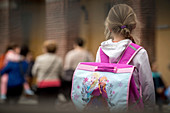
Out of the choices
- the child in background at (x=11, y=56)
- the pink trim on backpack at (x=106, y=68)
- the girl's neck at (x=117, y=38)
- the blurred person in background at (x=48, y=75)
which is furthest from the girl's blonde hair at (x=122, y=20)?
the child in background at (x=11, y=56)

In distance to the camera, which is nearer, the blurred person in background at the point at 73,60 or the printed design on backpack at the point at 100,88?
the printed design on backpack at the point at 100,88

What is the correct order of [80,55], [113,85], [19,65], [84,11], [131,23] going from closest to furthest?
[113,85]
[131,23]
[84,11]
[80,55]
[19,65]

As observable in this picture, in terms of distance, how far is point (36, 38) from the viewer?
20.4ft

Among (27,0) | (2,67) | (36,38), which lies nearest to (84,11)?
(27,0)

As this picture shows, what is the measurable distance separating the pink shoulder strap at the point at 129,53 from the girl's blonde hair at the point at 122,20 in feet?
0.45

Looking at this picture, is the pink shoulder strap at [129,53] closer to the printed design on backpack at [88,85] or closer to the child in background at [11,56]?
the printed design on backpack at [88,85]

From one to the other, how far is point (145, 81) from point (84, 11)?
8.44 feet

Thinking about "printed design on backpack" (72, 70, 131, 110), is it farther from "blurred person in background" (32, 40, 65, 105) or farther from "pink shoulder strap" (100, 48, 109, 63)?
"blurred person in background" (32, 40, 65, 105)

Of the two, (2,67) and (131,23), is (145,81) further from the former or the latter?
(2,67)

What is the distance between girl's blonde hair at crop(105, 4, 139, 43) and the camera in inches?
80.0

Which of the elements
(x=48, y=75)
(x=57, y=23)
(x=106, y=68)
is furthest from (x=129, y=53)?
(x=57, y=23)

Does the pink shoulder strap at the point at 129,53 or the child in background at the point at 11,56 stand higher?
the pink shoulder strap at the point at 129,53

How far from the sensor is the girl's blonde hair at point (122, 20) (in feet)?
6.66

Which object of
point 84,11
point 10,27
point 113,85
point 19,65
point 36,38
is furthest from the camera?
point 36,38
